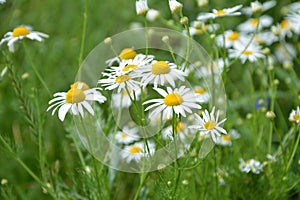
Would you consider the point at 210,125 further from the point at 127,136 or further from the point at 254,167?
the point at 127,136

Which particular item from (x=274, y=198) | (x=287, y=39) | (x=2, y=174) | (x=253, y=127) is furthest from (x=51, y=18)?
(x=274, y=198)

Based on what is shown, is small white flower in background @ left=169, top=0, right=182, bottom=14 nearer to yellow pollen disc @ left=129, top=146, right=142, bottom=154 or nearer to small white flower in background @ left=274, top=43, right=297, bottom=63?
yellow pollen disc @ left=129, top=146, right=142, bottom=154

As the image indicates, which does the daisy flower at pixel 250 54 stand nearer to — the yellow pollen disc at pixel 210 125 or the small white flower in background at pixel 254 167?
the small white flower in background at pixel 254 167

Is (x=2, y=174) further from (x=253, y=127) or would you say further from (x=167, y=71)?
(x=167, y=71)

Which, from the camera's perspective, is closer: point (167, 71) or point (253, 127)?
point (167, 71)

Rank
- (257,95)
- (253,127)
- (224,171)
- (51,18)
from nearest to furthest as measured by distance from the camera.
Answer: (224,171)
(253,127)
(257,95)
(51,18)

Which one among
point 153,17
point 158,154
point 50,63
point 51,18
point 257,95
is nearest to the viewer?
point 158,154

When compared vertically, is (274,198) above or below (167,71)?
below
